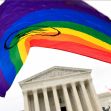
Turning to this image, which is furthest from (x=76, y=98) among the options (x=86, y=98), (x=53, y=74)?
(x=53, y=74)

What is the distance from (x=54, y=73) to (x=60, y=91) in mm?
4007

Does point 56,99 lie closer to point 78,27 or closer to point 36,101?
point 36,101

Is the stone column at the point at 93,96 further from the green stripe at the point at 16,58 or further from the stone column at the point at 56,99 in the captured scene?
the green stripe at the point at 16,58

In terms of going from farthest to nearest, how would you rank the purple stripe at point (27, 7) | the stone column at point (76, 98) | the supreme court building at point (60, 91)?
the supreme court building at point (60, 91) → the stone column at point (76, 98) → the purple stripe at point (27, 7)

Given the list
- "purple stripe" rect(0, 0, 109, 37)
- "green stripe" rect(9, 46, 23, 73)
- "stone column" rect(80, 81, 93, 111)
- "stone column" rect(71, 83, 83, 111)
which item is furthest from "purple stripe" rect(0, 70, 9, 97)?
"stone column" rect(71, 83, 83, 111)

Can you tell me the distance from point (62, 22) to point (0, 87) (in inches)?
89.4

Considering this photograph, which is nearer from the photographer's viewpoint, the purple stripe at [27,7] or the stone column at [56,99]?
the purple stripe at [27,7]

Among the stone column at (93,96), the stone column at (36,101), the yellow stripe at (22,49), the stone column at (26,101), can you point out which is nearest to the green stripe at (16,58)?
the yellow stripe at (22,49)

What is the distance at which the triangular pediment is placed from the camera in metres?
Result: 42.3

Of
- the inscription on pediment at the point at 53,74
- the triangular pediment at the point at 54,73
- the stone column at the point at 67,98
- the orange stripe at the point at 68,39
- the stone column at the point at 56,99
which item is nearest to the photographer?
the orange stripe at the point at 68,39

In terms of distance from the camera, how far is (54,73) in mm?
43156

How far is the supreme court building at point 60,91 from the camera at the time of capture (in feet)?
137

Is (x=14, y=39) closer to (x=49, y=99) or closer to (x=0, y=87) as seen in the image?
(x=0, y=87)

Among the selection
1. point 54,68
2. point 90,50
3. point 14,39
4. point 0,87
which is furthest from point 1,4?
point 54,68
